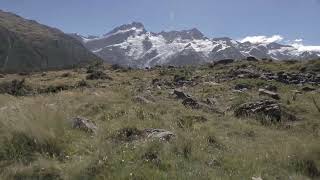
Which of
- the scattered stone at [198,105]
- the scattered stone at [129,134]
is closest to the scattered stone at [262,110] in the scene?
the scattered stone at [198,105]

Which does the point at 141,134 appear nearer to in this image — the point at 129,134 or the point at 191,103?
the point at 129,134

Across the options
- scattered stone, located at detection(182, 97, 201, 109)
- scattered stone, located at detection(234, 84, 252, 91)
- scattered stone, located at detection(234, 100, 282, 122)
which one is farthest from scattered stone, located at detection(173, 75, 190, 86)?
scattered stone, located at detection(234, 100, 282, 122)

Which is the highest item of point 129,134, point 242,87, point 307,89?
point 129,134

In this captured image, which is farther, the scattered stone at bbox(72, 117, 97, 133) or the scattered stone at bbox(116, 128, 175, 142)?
the scattered stone at bbox(72, 117, 97, 133)

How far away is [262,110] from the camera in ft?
56.4

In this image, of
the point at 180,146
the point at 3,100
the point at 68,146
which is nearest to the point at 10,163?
the point at 68,146

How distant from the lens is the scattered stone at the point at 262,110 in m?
16.8

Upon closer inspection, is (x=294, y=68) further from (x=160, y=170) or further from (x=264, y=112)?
(x=160, y=170)

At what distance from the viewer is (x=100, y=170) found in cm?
833

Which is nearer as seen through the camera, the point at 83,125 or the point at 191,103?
the point at 83,125

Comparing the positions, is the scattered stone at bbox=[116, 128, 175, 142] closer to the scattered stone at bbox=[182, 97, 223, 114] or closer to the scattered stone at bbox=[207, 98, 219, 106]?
the scattered stone at bbox=[182, 97, 223, 114]

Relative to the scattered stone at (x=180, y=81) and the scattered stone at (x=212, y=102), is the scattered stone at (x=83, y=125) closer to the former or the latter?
the scattered stone at (x=212, y=102)

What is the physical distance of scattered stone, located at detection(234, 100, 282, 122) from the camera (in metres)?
16.8

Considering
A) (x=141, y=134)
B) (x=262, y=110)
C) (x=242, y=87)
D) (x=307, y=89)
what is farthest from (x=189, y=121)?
(x=242, y=87)
